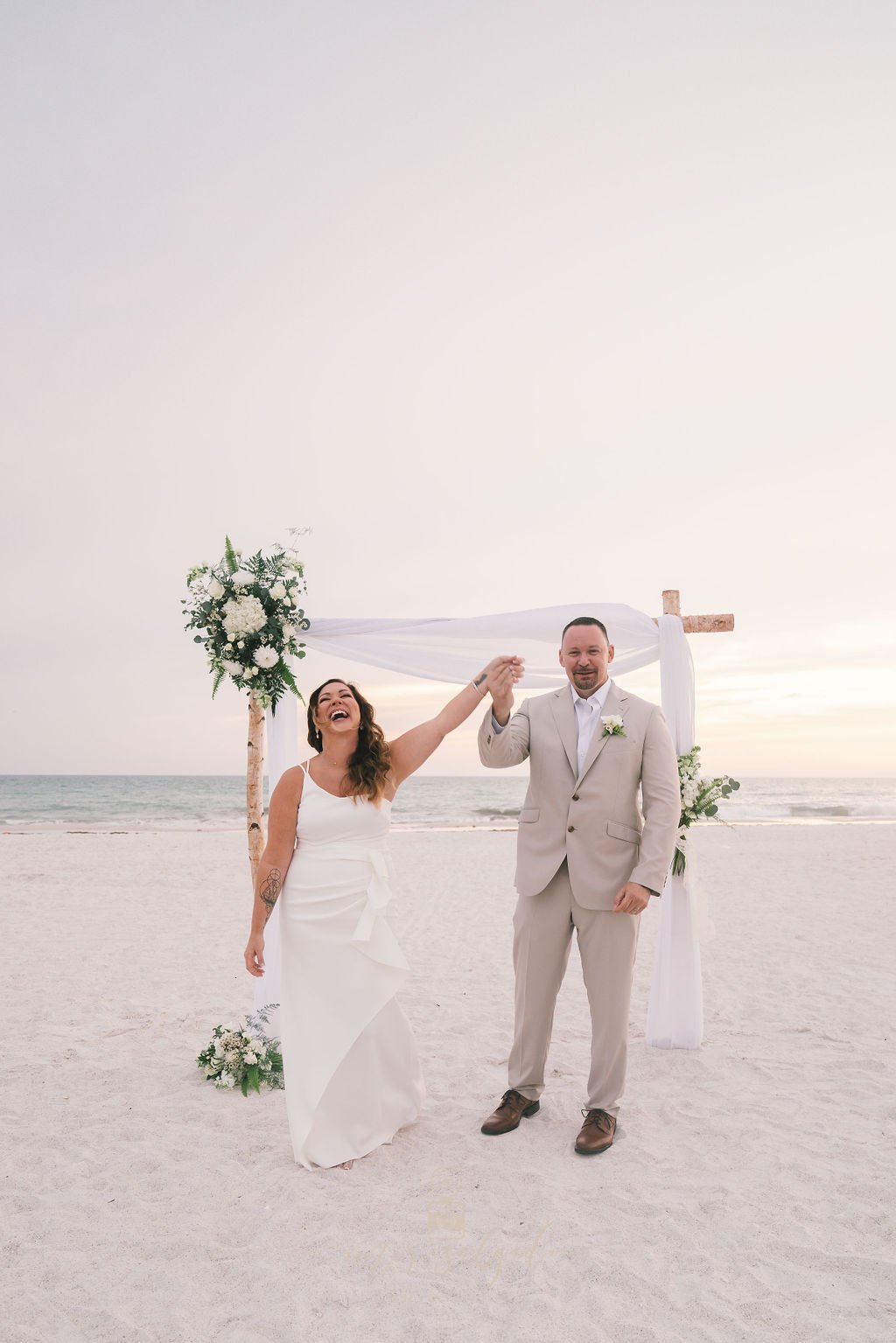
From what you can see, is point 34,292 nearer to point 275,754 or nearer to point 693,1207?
point 275,754

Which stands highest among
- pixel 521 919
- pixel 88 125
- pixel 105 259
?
pixel 88 125

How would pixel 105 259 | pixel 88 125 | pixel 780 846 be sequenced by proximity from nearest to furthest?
pixel 88 125 < pixel 105 259 < pixel 780 846

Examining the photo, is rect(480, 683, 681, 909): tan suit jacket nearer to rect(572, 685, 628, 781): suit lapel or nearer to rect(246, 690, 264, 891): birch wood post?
rect(572, 685, 628, 781): suit lapel

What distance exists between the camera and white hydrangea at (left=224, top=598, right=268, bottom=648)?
4375mm

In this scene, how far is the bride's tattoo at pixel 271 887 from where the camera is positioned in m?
3.71

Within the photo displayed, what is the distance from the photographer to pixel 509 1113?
3.79 meters

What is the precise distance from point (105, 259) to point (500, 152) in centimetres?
464

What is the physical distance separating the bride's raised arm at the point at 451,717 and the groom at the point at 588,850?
7 centimetres

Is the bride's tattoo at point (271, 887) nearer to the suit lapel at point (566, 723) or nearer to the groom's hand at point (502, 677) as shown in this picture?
the groom's hand at point (502, 677)

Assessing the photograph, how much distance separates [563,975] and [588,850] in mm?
619

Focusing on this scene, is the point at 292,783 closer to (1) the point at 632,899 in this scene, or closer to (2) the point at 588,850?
(2) the point at 588,850

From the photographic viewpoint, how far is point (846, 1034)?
5.25 meters

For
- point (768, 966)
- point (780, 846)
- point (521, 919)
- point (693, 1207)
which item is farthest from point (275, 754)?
point (780, 846)

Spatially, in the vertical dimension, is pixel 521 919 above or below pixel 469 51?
below
